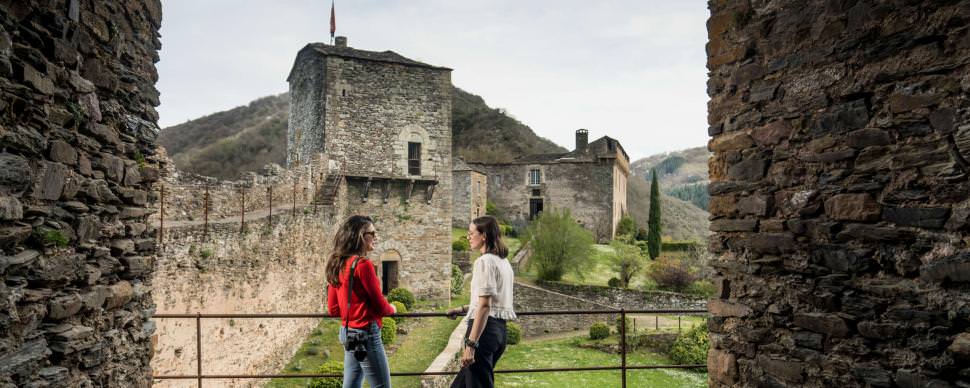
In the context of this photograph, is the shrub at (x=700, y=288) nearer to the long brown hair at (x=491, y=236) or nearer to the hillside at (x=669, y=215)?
the long brown hair at (x=491, y=236)

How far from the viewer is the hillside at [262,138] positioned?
48625 millimetres

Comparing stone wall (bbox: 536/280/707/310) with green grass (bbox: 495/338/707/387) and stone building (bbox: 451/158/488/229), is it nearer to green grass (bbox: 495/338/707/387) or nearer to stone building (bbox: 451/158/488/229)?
green grass (bbox: 495/338/707/387)

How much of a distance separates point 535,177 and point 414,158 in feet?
91.4

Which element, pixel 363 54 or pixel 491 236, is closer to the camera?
pixel 491 236

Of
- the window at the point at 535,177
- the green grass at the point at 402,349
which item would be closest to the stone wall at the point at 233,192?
the green grass at the point at 402,349

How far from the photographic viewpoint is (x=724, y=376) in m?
3.64

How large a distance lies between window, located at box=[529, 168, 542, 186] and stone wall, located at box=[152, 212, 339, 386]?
32501 mm

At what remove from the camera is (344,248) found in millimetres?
3891

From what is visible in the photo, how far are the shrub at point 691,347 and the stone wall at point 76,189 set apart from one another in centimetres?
1768

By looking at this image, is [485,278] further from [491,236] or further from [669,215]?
[669,215]

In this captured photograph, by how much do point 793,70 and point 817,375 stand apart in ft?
5.61

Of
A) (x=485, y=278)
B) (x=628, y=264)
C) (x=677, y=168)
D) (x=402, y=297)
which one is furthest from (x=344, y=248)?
(x=677, y=168)

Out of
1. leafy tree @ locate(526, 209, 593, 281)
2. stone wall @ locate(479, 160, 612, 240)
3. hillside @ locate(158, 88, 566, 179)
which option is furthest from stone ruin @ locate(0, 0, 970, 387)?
hillside @ locate(158, 88, 566, 179)

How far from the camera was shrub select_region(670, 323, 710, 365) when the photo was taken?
18.5 m
